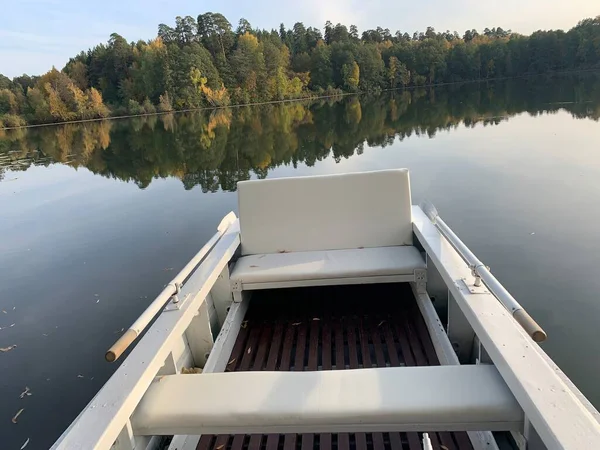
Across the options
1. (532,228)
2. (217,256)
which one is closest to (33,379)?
(217,256)

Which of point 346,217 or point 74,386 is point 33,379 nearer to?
point 74,386

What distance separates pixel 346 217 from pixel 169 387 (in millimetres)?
2170

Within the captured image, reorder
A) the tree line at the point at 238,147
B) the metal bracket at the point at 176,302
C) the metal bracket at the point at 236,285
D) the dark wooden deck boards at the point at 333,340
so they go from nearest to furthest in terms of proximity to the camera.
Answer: the dark wooden deck boards at the point at 333,340
the metal bracket at the point at 176,302
the metal bracket at the point at 236,285
the tree line at the point at 238,147

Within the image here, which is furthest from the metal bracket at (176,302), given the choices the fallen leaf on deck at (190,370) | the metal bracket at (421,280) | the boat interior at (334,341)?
the metal bracket at (421,280)

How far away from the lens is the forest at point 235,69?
48.4 m

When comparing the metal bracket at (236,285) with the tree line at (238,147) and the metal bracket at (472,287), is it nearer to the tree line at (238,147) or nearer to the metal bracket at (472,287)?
the metal bracket at (472,287)

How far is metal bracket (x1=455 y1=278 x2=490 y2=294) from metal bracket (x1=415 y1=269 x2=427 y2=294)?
86 centimetres

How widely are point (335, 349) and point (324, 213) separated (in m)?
1.22

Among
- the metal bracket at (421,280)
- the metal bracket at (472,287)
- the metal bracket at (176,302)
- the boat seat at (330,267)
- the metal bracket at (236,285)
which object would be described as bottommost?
the metal bracket at (421,280)

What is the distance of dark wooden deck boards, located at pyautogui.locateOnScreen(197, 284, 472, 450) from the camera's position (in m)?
2.06

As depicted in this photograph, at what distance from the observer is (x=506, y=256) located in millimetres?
5320

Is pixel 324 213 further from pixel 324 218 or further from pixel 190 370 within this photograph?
pixel 190 370

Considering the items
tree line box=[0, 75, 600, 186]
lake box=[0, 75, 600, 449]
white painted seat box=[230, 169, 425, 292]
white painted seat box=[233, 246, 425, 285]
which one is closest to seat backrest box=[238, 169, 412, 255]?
white painted seat box=[230, 169, 425, 292]

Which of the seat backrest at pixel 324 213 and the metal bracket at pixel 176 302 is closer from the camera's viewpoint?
the metal bracket at pixel 176 302
